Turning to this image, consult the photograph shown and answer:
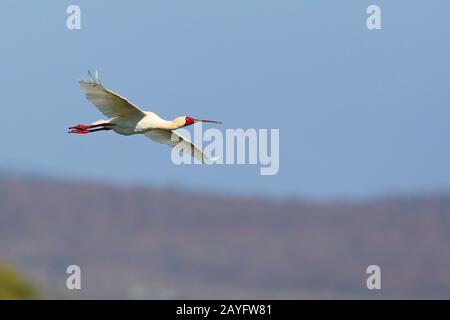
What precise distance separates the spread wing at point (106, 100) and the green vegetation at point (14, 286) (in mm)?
22973

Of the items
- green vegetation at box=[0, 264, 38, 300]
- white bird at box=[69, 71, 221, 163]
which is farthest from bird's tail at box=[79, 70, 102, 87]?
green vegetation at box=[0, 264, 38, 300]

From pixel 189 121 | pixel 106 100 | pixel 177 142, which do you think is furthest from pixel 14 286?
pixel 106 100

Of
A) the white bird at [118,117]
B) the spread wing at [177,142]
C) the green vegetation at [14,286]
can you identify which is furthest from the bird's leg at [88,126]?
the green vegetation at [14,286]

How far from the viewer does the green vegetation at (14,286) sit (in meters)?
42.2

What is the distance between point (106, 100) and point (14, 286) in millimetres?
25710

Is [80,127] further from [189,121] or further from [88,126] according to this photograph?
[189,121]

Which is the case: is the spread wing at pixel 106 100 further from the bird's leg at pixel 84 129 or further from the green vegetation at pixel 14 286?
the green vegetation at pixel 14 286

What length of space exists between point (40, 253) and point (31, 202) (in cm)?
1356

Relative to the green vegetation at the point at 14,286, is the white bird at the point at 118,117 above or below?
above

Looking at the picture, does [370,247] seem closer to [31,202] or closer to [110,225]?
[110,225]

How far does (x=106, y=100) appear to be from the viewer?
19016 mm

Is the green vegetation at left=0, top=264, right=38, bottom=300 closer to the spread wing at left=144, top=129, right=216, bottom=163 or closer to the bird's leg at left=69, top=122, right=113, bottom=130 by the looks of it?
the spread wing at left=144, top=129, right=216, bottom=163
